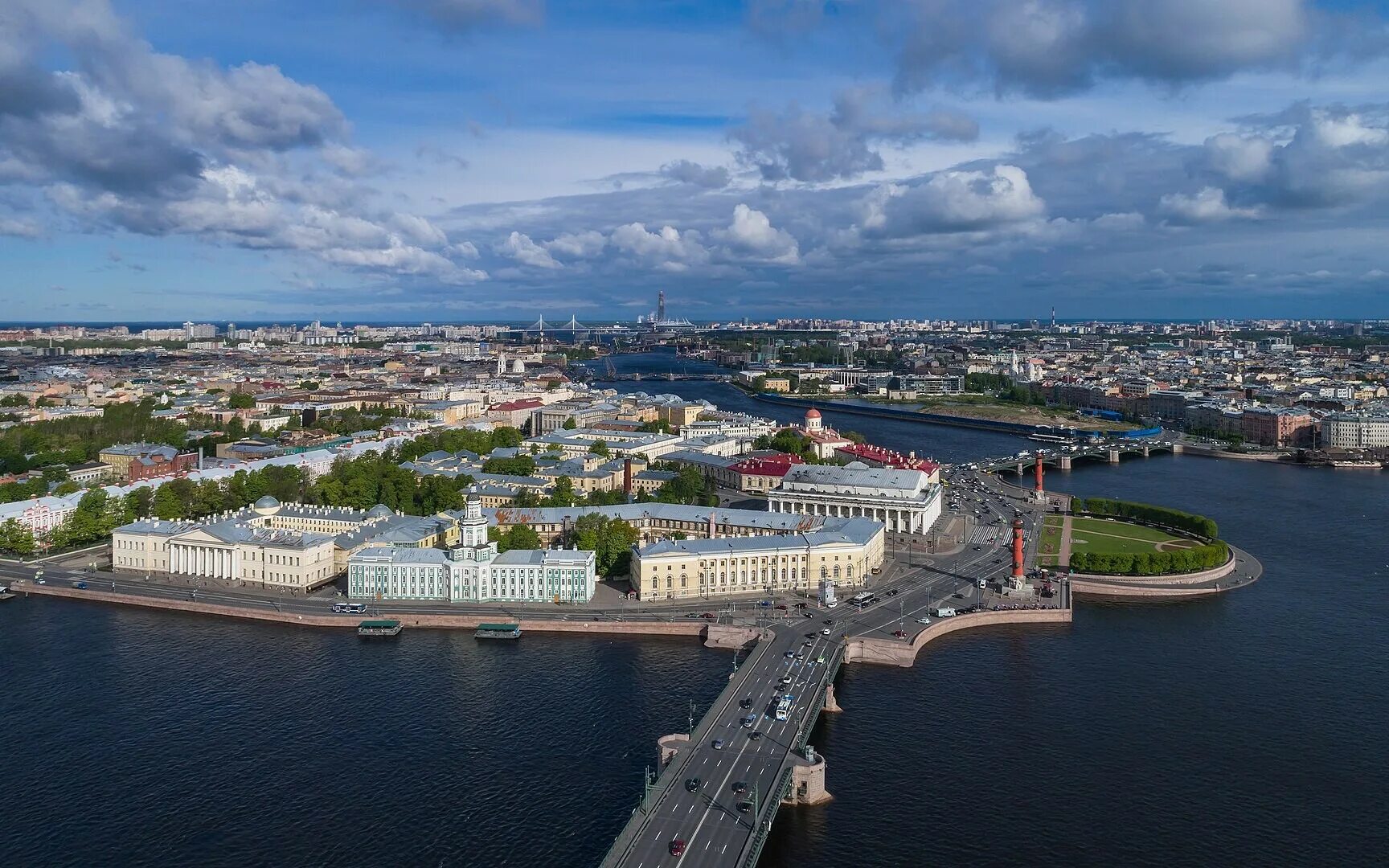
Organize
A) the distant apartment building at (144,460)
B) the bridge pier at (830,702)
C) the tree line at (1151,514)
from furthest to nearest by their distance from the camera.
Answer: the distant apartment building at (144,460)
the tree line at (1151,514)
the bridge pier at (830,702)

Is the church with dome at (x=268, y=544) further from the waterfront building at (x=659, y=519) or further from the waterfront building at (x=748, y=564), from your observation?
the waterfront building at (x=748, y=564)

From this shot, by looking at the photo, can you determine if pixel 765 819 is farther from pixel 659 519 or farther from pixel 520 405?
pixel 520 405

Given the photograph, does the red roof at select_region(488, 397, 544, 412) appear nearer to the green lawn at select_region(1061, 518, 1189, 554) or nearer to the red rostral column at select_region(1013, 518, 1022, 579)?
the green lawn at select_region(1061, 518, 1189, 554)

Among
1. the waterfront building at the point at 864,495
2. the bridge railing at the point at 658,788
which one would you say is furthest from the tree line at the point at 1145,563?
the bridge railing at the point at 658,788

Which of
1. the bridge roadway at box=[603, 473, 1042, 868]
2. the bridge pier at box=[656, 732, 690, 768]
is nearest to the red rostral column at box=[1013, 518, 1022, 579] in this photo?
the bridge roadway at box=[603, 473, 1042, 868]

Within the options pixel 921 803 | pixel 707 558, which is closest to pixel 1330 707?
pixel 921 803

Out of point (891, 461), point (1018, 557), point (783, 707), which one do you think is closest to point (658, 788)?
point (783, 707)
